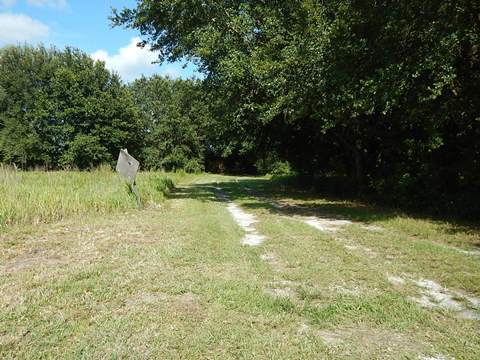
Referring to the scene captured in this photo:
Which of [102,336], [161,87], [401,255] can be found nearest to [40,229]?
[102,336]

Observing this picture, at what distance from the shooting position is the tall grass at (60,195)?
905 centimetres

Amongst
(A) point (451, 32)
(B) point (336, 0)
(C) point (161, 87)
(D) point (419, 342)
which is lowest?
(D) point (419, 342)

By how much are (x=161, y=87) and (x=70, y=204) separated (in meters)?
46.5

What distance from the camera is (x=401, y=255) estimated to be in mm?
6707

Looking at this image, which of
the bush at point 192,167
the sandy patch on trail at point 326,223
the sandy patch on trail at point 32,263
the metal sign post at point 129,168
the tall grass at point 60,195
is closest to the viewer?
the sandy patch on trail at point 32,263

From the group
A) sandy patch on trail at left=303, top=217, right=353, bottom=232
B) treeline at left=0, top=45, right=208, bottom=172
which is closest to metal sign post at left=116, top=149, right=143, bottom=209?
sandy patch on trail at left=303, top=217, right=353, bottom=232

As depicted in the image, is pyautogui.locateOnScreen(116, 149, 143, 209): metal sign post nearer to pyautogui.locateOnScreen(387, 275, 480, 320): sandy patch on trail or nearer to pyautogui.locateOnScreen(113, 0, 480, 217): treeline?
pyautogui.locateOnScreen(113, 0, 480, 217): treeline

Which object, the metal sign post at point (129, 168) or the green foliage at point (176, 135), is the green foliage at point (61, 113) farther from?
the metal sign post at point (129, 168)

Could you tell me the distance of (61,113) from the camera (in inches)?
1597

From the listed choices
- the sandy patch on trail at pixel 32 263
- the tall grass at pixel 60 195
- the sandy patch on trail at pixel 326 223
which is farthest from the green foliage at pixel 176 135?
the sandy patch on trail at pixel 32 263

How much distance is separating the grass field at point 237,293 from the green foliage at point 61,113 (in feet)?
112

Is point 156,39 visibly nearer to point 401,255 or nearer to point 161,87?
point 401,255

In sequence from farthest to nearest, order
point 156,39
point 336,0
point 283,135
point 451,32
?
point 283,135 → point 156,39 → point 336,0 → point 451,32

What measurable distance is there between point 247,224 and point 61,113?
1462 inches
